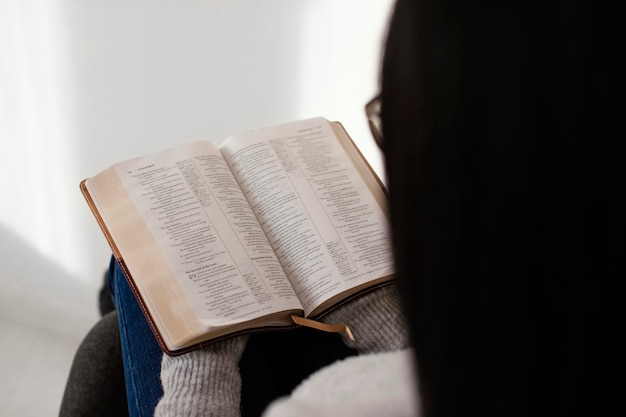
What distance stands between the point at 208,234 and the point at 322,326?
0.51 feet

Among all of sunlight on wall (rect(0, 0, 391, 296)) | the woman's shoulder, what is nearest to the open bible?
the woman's shoulder

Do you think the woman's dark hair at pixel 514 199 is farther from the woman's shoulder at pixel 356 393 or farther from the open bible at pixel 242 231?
the open bible at pixel 242 231

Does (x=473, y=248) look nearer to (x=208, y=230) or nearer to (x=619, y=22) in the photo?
(x=619, y=22)

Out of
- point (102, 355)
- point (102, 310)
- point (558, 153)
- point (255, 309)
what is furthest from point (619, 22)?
point (102, 310)

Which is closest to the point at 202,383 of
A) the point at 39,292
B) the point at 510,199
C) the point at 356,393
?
the point at 356,393

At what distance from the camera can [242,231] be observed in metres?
0.71

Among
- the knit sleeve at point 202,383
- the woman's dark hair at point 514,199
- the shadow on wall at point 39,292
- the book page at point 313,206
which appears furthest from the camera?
the shadow on wall at point 39,292

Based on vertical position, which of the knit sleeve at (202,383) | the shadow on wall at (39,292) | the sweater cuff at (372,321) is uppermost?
the knit sleeve at (202,383)

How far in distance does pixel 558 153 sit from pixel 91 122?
1.08 meters

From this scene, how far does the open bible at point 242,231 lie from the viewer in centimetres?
65

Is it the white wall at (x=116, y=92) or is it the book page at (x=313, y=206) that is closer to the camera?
the book page at (x=313, y=206)

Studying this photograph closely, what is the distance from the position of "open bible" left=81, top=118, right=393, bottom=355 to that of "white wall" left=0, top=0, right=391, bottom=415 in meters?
0.49

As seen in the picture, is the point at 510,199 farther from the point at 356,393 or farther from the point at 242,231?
the point at 242,231

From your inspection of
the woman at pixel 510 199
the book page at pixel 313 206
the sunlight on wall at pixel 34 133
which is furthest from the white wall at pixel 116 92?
the woman at pixel 510 199
